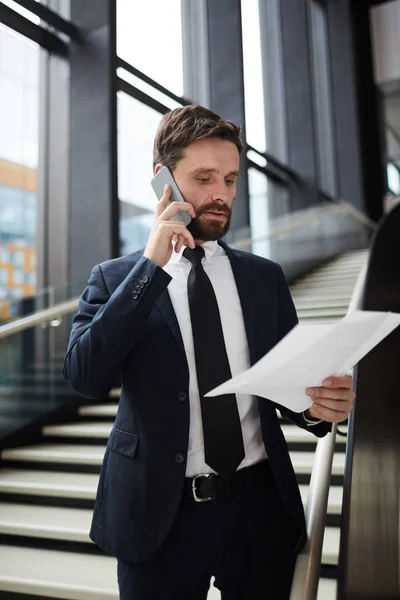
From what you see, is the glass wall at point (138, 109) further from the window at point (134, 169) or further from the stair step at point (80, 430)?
the stair step at point (80, 430)

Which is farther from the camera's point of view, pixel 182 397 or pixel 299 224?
pixel 299 224

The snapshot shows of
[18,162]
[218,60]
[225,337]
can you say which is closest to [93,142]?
[18,162]

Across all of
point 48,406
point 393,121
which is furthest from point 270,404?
point 393,121

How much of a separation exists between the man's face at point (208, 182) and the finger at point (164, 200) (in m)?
0.04

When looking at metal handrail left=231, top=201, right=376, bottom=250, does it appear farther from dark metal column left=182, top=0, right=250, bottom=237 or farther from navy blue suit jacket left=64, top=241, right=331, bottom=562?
navy blue suit jacket left=64, top=241, right=331, bottom=562

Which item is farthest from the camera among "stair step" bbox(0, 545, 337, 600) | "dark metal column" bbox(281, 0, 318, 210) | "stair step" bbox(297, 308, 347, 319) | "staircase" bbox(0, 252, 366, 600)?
"dark metal column" bbox(281, 0, 318, 210)

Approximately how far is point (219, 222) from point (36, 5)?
19.1 ft

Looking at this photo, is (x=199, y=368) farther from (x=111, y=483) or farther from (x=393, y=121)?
(x=393, y=121)

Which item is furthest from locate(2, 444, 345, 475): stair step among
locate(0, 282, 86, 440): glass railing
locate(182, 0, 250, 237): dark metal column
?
locate(182, 0, 250, 237): dark metal column

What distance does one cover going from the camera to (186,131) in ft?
4.96

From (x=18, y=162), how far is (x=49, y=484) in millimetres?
3927

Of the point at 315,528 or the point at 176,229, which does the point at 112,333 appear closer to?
the point at 176,229

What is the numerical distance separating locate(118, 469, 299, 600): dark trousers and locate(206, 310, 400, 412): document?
390mm

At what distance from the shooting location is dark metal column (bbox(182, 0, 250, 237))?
9.04 m
